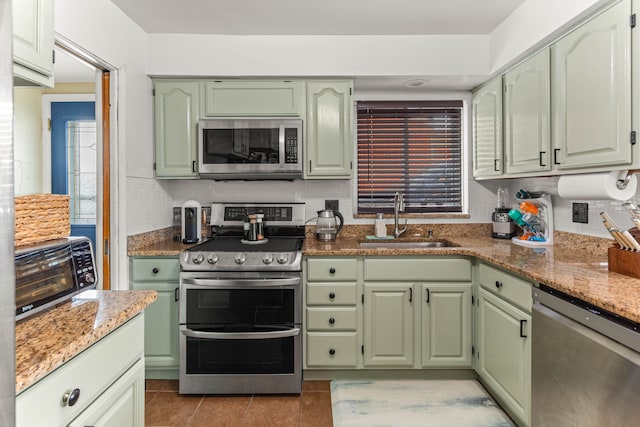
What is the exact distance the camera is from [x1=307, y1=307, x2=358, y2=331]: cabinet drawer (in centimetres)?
253

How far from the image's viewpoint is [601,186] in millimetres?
1827

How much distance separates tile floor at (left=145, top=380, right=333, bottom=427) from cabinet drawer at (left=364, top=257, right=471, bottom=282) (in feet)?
2.60

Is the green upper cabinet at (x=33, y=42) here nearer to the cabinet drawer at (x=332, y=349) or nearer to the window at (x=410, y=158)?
the cabinet drawer at (x=332, y=349)

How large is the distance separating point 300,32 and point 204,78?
741 mm

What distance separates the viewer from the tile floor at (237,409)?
7.00ft

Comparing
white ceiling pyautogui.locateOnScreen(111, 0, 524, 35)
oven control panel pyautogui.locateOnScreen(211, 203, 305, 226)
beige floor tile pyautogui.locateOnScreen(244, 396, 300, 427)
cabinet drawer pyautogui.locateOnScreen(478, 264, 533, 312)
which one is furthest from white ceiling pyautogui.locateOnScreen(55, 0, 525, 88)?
beige floor tile pyautogui.locateOnScreen(244, 396, 300, 427)

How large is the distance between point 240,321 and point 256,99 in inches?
59.2

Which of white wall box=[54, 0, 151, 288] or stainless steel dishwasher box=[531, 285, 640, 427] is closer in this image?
stainless steel dishwasher box=[531, 285, 640, 427]

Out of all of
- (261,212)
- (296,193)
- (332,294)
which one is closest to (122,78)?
(261,212)

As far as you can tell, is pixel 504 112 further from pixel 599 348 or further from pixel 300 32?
pixel 599 348

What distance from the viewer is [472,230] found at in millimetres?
3215

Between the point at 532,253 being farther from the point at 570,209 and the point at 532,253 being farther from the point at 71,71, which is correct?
the point at 71,71

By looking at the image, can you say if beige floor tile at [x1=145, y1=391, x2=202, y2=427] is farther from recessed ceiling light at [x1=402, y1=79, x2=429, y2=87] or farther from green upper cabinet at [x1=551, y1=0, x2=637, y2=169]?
recessed ceiling light at [x1=402, y1=79, x2=429, y2=87]

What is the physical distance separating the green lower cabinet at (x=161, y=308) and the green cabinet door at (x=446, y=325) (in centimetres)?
→ 157
